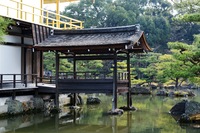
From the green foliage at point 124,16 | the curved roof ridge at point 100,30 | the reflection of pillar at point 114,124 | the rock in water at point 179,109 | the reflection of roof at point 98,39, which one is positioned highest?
the green foliage at point 124,16

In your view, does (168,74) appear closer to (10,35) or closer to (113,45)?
(113,45)

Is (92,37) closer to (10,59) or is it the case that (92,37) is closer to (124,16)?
(10,59)

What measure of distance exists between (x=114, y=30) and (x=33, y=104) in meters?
6.04

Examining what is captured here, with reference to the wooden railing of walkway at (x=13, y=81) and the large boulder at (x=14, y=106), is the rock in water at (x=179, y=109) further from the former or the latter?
the large boulder at (x=14, y=106)

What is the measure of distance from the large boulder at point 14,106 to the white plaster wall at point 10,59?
8.18 feet

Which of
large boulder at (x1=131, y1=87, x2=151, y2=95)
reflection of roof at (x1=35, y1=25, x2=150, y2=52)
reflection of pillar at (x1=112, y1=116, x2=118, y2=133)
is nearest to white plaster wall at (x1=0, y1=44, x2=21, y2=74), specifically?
reflection of roof at (x1=35, y1=25, x2=150, y2=52)

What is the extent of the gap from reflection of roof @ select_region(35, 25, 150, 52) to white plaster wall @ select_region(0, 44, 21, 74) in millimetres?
2118

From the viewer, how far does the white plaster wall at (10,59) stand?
1648cm

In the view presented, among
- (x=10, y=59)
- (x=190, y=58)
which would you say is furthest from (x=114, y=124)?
(x=10, y=59)

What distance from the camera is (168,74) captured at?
1465 cm

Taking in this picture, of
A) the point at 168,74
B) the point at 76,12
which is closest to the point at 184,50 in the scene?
the point at 168,74

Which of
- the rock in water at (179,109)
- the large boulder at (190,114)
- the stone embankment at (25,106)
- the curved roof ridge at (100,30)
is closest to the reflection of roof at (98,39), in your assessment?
the curved roof ridge at (100,30)

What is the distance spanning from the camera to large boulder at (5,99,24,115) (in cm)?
1456

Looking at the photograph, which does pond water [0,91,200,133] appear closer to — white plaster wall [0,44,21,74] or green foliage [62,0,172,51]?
white plaster wall [0,44,21,74]
